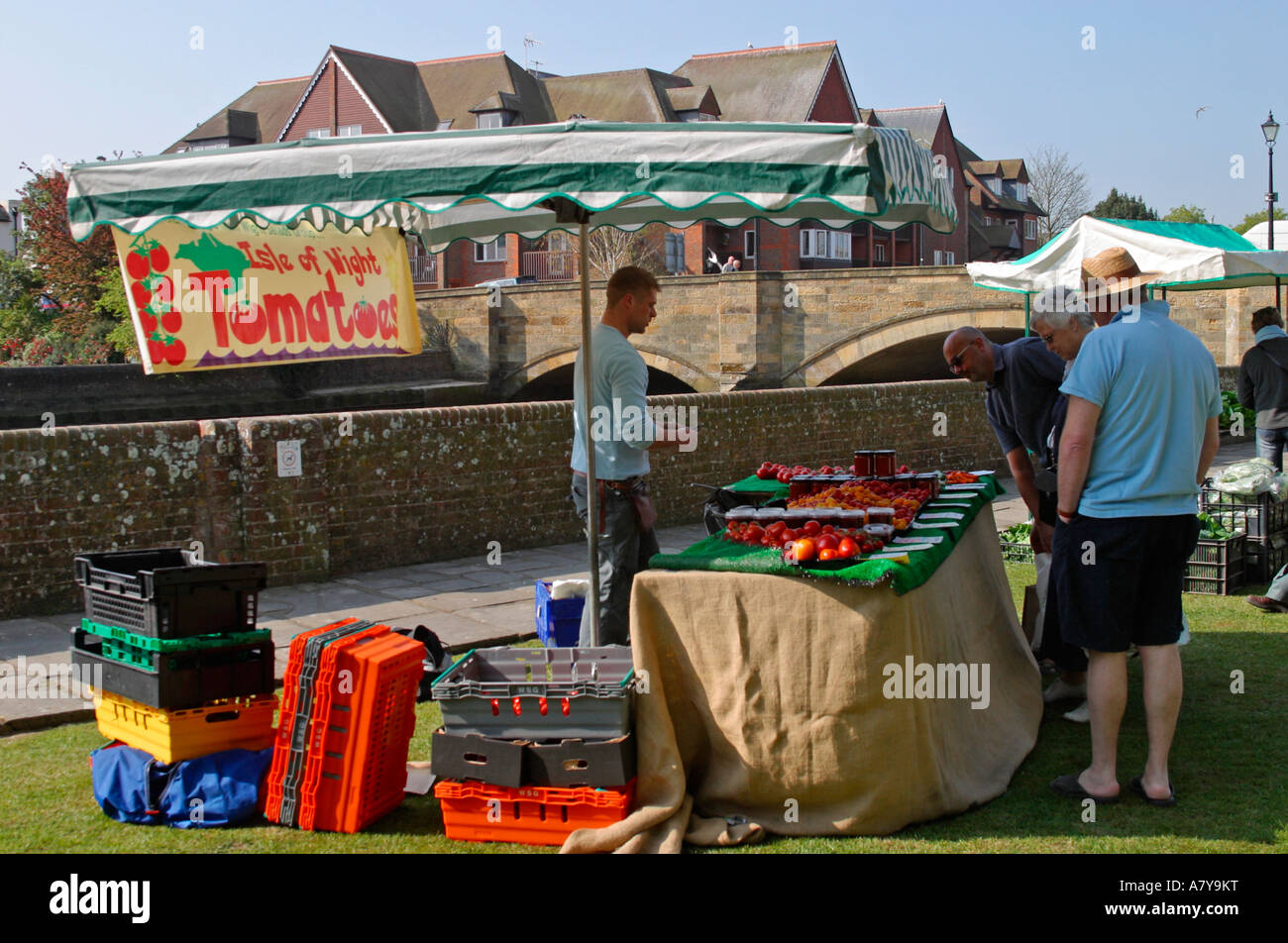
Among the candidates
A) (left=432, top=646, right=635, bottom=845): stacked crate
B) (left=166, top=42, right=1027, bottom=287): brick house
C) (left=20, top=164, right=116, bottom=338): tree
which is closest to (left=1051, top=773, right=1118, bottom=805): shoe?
(left=432, top=646, right=635, bottom=845): stacked crate

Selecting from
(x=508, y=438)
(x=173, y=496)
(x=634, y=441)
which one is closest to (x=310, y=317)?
(x=508, y=438)

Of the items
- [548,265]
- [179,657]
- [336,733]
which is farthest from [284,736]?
[548,265]

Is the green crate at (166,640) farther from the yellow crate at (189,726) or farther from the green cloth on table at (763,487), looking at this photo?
the green cloth on table at (763,487)

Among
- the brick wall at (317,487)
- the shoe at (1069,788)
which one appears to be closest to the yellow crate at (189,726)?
the shoe at (1069,788)

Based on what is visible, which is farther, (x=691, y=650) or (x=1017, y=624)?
(x=1017, y=624)

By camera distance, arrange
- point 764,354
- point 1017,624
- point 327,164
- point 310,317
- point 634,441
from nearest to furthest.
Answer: point 327,164, point 634,441, point 1017,624, point 310,317, point 764,354

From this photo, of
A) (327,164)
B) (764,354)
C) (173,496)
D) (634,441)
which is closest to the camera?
(327,164)

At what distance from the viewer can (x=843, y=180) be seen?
160 inches

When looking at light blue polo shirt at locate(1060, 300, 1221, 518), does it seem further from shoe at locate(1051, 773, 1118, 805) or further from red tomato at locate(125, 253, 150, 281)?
red tomato at locate(125, 253, 150, 281)

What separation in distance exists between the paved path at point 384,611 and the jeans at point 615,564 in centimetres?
217

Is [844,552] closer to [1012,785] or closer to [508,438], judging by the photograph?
[1012,785]

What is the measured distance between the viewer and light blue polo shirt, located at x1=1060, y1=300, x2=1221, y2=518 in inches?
170

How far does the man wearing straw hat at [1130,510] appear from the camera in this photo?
170 inches
